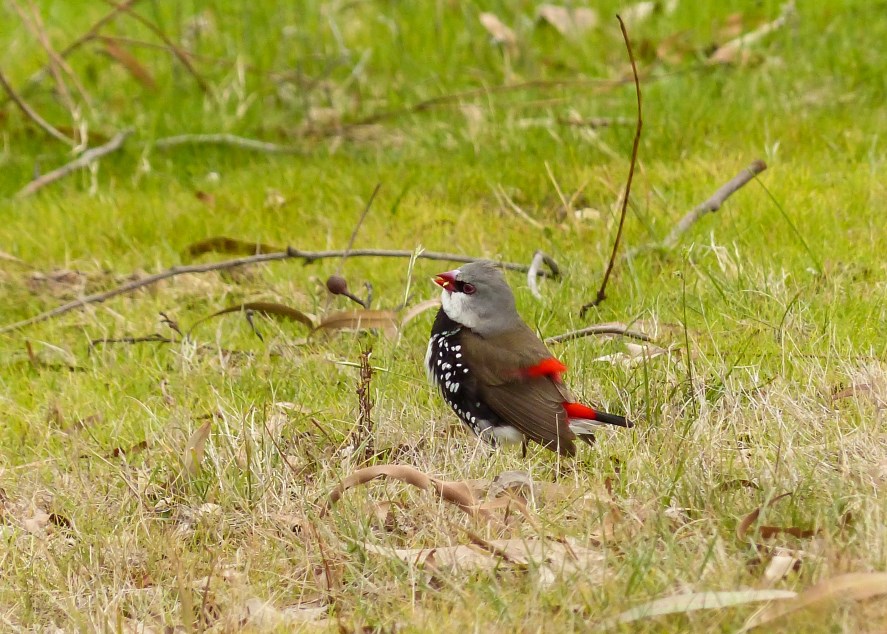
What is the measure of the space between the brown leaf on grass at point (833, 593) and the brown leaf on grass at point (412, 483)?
111cm

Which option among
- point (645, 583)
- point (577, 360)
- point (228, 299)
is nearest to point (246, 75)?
point (228, 299)

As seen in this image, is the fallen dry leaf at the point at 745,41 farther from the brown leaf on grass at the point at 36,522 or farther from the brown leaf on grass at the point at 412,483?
the brown leaf on grass at the point at 36,522

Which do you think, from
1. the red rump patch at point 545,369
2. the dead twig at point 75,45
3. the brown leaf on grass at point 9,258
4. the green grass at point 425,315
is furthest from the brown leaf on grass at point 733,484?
the dead twig at point 75,45

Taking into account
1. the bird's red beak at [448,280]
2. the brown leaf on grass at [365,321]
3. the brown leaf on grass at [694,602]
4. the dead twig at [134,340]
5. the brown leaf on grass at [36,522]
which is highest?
the bird's red beak at [448,280]

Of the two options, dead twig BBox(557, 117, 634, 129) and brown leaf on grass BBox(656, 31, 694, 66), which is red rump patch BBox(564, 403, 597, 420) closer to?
dead twig BBox(557, 117, 634, 129)

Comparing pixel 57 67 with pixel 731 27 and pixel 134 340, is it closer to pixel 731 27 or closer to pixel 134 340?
pixel 134 340

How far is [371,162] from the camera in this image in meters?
7.76

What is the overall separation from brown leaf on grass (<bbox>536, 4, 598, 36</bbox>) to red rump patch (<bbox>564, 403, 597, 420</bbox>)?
500cm

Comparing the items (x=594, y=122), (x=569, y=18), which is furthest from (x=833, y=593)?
(x=569, y=18)

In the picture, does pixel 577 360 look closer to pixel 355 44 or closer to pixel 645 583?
pixel 645 583

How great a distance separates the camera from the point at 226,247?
6617mm

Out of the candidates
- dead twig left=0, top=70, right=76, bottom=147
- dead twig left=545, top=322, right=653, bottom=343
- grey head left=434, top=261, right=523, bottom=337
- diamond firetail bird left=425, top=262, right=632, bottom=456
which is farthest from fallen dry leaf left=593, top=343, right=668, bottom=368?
dead twig left=0, top=70, right=76, bottom=147

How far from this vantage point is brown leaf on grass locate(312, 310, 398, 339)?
5457 millimetres

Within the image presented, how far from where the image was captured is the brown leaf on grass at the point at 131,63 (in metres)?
8.45
